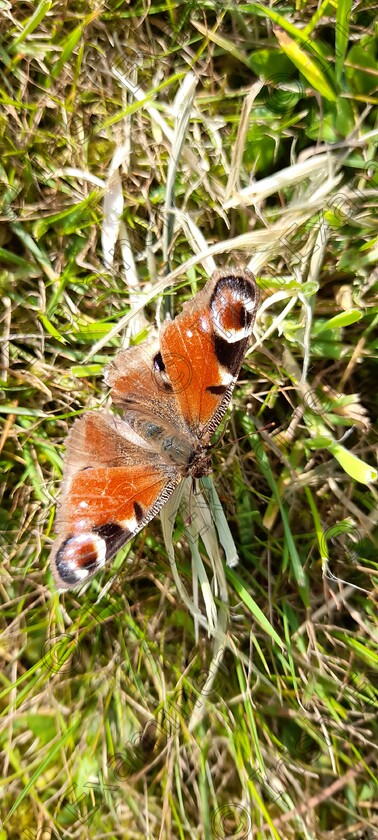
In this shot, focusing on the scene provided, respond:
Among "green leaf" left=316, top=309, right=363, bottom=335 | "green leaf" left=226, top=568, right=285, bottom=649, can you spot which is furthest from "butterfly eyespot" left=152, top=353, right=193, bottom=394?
"green leaf" left=226, top=568, right=285, bottom=649

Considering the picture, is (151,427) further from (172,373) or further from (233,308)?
(233,308)

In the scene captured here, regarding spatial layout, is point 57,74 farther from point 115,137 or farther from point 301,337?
point 301,337

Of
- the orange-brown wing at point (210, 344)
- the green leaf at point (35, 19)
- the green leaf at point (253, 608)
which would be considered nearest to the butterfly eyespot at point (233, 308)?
A: the orange-brown wing at point (210, 344)

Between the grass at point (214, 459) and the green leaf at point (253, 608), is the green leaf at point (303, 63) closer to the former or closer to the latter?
the grass at point (214, 459)

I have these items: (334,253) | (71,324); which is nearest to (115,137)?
(71,324)

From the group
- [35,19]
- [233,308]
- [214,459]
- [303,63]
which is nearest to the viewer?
[233,308]

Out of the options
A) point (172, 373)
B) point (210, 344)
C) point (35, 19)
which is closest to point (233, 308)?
point (210, 344)
